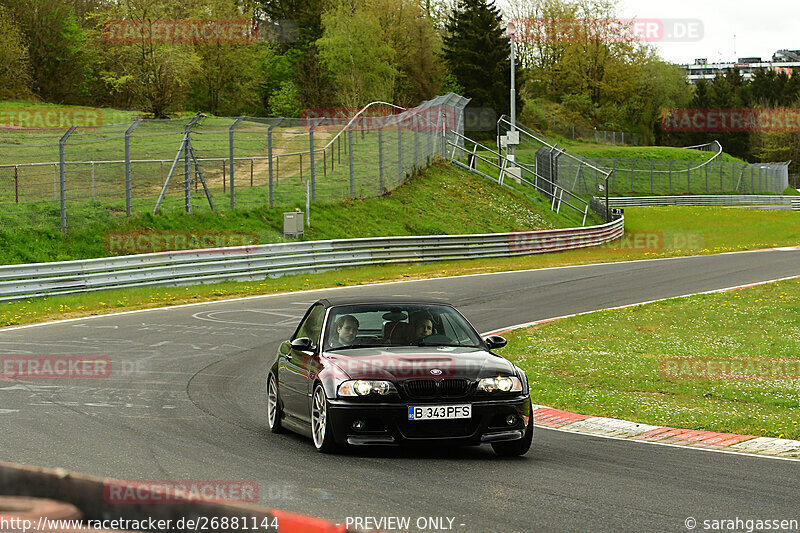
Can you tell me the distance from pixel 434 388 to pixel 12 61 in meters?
59.7

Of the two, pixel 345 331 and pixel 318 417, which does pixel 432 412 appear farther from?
pixel 345 331

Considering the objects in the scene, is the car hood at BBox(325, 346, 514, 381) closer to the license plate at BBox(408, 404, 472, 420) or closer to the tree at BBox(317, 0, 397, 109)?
the license plate at BBox(408, 404, 472, 420)

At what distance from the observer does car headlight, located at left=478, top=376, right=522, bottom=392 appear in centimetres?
845

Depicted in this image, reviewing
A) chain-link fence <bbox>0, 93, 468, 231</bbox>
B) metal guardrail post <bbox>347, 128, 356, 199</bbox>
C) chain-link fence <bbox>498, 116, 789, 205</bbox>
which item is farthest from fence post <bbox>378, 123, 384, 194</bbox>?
chain-link fence <bbox>498, 116, 789, 205</bbox>

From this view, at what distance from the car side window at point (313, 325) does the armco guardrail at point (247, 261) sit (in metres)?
13.6

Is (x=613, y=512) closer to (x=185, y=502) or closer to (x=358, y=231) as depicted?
(x=185, y=502)

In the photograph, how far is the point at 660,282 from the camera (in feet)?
88.4

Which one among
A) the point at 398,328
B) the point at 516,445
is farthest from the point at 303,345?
the point at 516,445

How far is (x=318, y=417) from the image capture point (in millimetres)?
8734

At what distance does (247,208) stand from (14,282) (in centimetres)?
1193

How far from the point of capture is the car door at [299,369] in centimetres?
927

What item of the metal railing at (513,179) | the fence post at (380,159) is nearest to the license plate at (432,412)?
the fence post at (380,159)

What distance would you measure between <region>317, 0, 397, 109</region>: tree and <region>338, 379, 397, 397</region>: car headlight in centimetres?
6948

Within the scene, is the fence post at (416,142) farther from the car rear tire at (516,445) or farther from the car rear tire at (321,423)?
the car rear tire at (516,445)
